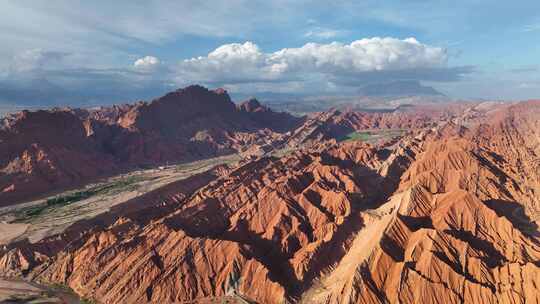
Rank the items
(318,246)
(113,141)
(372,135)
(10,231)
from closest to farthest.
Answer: (318,246) < (10,231) < (113,141) < (372,135)

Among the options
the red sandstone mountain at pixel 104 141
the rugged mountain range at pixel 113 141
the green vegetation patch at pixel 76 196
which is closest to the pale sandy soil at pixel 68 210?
the green vegetation patch at pixel 76 196

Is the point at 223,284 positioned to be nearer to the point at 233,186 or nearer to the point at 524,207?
the point at 233,186

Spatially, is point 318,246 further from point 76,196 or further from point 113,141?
point 113,141

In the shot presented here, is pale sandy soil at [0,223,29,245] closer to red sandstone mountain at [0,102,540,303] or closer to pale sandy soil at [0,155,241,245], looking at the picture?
pale sandy soil at [0,155,241,245]

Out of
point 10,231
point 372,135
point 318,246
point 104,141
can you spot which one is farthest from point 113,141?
point 372,135

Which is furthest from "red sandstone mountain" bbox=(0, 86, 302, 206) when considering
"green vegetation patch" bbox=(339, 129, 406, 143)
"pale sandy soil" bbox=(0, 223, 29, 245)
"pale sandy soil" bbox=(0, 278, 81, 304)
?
"pale sandy soil" bbox=(0, 278, 81, 304)

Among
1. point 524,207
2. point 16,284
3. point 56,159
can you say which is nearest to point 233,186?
point 16,284
